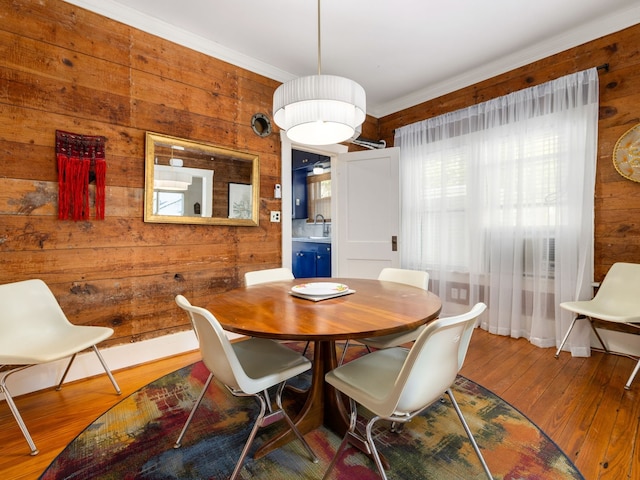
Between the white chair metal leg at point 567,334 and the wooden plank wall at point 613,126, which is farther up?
the wooden plank wall at point 613,126

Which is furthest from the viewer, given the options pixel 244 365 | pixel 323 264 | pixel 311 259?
pixel 311 259

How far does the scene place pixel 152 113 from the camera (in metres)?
2.49

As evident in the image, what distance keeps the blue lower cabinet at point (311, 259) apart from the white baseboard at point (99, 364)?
106 inches

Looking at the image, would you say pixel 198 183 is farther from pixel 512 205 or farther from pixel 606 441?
pixel 606 441

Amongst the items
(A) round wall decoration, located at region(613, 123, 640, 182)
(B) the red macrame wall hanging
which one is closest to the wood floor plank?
(A) round wall decoration, located at region(613, 123, 640, 182)

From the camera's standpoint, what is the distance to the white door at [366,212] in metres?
3.50

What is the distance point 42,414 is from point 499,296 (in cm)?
361

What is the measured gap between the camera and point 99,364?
2.26 m

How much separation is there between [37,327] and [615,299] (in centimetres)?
398

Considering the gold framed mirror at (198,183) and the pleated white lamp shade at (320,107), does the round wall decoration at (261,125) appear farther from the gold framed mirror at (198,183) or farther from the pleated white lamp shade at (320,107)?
the pleated white lamp shade at (320,107)

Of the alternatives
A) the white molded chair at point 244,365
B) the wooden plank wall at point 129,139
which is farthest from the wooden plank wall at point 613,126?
the white molded chair at point 244,365

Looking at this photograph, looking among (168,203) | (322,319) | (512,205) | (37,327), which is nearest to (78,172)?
(168,203)

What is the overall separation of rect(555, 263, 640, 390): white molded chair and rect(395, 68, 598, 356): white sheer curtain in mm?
143

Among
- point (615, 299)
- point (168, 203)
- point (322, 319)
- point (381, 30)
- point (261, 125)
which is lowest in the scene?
point (615, 299)
